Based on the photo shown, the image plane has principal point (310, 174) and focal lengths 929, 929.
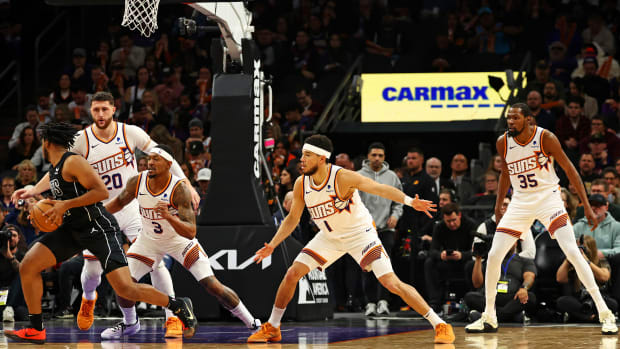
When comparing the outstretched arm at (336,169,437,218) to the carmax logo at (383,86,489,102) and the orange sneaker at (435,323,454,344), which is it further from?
the carmax logo at (383,86,489,102)

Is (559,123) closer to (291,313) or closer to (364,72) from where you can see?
(364,72)

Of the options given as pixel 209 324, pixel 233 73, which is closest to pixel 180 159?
pixel 233 73

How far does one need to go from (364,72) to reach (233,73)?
20.9 feet

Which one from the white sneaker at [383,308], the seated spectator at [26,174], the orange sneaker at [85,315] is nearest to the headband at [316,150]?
the orange sneaker at [85,315]

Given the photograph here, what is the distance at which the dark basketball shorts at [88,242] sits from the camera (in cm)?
866

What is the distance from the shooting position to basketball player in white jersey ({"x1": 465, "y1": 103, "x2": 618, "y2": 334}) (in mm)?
9664

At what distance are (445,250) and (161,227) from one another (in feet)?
15.5

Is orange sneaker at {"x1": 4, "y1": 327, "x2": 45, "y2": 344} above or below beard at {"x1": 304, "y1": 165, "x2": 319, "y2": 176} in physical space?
below

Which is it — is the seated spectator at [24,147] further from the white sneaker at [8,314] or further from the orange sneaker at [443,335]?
the orange sneaker at [443,335]

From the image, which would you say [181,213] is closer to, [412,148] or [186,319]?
[186,319]

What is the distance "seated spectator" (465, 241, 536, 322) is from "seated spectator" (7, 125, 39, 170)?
9.13 m

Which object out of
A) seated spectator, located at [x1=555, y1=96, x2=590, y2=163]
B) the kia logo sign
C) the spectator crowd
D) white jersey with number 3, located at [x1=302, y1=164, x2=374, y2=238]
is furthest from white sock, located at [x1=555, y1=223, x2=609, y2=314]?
seated spectator, located at [x1=555, y1=96, x2=590, y2=163]

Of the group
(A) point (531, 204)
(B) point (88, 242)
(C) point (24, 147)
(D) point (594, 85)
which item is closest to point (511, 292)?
(A) point (531, 204)

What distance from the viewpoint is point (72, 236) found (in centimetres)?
874
